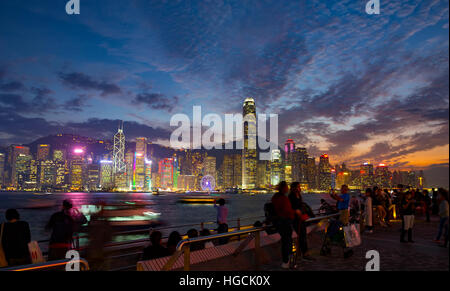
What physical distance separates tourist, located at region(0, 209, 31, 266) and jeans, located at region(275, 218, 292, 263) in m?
5.03

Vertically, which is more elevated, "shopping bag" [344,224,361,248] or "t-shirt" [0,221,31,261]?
"t-shirt" [0,221,31,261]

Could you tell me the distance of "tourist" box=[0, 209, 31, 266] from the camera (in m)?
5.48

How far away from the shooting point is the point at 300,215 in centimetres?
727

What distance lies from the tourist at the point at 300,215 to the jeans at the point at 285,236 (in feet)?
1.97

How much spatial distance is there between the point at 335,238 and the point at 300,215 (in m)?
1.36

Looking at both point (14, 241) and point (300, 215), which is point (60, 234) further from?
point (300, 215)

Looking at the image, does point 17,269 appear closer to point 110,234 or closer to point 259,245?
point 110,234

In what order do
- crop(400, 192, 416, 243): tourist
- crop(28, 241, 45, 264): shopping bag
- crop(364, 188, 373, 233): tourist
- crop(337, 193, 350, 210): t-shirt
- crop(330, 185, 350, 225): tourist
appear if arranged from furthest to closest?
crop(364, 188, 373, 233): tourist
crop(400, 192, 416, 243): tourist
crop(337, 193, 350, 210): t-shirt
crop(330, 185, 350, 225): tourist
crop(28, 241, 45, 264): shopping bag

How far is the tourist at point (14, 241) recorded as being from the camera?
5.48 meters

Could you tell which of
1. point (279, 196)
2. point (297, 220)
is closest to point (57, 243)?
point (279, 196)

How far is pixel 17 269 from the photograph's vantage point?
3.01 metres

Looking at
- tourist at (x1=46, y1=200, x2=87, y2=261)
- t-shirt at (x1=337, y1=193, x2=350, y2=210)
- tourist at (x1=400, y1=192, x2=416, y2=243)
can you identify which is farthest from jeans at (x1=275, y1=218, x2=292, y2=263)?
tourist at (x1=400, y1=192, x2=416, y2=243)

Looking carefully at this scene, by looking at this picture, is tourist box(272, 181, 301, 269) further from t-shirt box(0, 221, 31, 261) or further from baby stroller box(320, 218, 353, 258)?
t-shirt box(0, 221, 31, 261)
